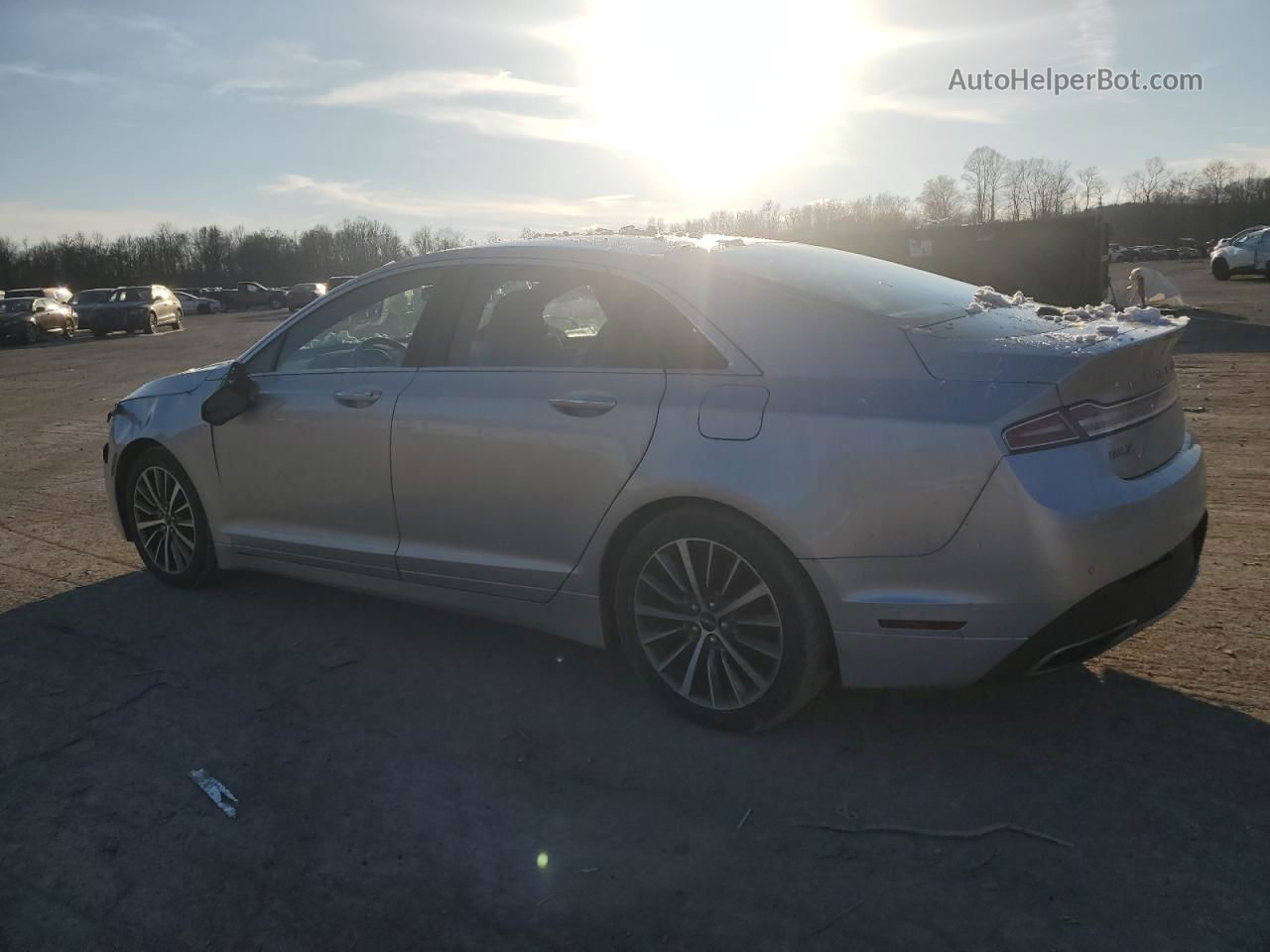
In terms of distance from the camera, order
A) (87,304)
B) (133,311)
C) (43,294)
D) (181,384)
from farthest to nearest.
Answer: (43,294) → (87,304) → (133,311) → (181,384)

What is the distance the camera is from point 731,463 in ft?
10.9

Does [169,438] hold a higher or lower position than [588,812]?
higher

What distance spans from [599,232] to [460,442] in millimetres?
1250

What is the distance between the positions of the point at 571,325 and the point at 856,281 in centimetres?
109

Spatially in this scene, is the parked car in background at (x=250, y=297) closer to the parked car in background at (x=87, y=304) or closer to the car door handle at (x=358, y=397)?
the parked car in background at (x=87, y=304)

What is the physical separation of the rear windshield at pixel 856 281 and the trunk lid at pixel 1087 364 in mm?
182

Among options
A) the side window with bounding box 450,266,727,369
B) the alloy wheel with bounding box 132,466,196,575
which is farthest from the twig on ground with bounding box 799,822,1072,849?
the alloy wheel with bounding box 132,466,196,575

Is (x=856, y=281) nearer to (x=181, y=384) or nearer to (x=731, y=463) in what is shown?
(x=731, y=463)

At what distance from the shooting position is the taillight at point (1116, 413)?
3.07 m

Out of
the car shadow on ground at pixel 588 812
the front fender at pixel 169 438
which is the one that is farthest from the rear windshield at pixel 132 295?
the car shadow on ground at pixel 588 812

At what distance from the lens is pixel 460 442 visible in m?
4.05

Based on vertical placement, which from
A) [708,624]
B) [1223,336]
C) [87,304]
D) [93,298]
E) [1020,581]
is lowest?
[1223,336]

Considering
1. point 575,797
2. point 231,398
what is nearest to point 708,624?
point 575,797

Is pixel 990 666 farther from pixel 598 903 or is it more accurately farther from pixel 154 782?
pixel 154 782
